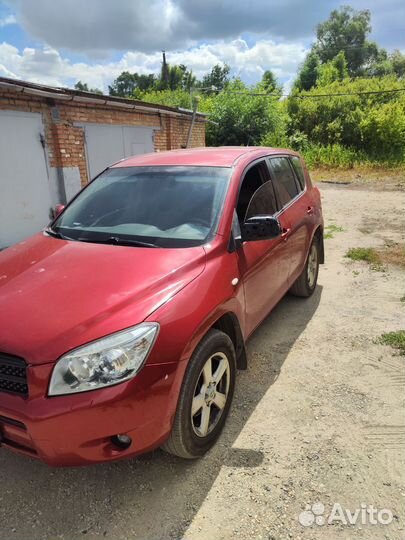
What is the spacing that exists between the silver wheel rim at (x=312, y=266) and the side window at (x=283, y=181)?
824mm

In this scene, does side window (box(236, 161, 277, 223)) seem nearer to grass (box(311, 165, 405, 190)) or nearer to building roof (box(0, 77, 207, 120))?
building roof (box(0, 77, 207, 120))

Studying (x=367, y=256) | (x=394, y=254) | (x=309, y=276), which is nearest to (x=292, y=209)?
(x=309, y=276)

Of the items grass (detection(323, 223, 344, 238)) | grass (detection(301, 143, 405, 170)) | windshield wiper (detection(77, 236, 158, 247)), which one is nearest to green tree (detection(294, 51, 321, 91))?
grass (detection(301, 143, 405, 170))

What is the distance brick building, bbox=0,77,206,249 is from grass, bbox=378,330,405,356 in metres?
6.02

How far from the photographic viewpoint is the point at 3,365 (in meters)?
1.94

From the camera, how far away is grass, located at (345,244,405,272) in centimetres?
614

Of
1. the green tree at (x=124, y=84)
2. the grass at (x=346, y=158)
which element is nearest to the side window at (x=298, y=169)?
the grass at (x=346, y=158)

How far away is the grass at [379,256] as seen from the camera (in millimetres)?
6142

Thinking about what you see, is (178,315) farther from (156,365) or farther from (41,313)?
(41,313)

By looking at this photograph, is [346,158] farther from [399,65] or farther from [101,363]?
[399,65]

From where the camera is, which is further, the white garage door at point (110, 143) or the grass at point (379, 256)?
the white garage door at point (110, 143)

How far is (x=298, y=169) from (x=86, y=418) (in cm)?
379

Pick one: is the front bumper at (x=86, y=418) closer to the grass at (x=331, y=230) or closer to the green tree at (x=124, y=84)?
the grass at (x=331, y=230)

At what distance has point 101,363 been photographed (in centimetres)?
187
